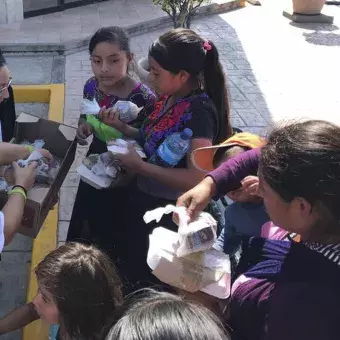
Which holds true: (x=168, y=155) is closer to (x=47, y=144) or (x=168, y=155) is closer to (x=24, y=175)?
(x=24, y=175)

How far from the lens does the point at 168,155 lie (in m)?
2.12

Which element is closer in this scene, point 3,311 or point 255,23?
point 3,311

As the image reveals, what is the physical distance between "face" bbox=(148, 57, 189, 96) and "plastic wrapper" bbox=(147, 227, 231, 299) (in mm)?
810

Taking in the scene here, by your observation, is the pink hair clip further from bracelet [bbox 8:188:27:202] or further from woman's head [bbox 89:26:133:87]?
bracelet [bbox 8:188:27:202]

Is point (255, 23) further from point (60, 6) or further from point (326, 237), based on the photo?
point (326, 237)

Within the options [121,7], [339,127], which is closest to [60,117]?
[339,127]

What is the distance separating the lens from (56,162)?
2.48 meters

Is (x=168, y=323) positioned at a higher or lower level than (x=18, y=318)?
higher

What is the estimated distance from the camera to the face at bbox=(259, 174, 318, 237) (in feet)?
4.24

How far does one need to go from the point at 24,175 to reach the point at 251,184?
97 centimetres

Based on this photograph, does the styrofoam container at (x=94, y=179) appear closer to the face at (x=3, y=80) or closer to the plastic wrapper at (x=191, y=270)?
the face at (x=3, y=80)

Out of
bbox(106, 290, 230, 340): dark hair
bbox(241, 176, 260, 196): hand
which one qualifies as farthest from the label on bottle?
bbox(106, 290, 230, 340): dark hair

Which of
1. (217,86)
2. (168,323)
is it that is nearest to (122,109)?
(217,86)

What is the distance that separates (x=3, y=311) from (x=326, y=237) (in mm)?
2269
